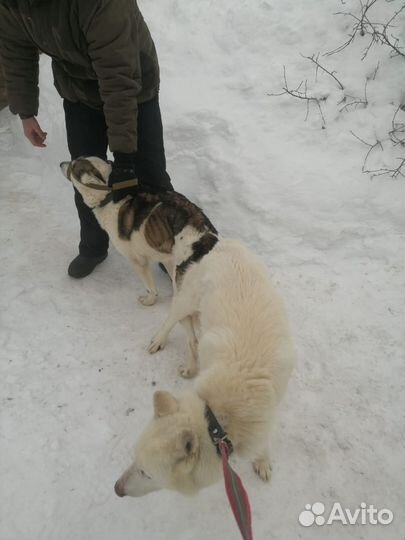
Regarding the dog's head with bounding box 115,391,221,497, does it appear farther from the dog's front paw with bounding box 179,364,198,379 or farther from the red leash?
the dog's front paw with bounding box 179,364,198,379

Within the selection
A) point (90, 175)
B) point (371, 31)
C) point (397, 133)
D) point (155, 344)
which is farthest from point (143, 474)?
point (371, 31)

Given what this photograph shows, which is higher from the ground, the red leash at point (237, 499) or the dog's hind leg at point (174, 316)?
the red leash at point (237, 499)

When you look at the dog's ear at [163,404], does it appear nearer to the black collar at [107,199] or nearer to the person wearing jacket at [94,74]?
the person wearing jacket at [94,74]

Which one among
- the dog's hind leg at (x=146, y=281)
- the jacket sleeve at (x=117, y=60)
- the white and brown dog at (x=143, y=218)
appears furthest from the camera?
the dog's hind leg at (x=146, y=281)

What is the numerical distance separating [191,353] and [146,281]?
811 mm

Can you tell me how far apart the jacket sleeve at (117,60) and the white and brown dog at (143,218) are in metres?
0.52

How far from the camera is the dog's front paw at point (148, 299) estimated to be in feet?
11.2

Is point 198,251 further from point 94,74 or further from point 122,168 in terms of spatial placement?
point 94,74

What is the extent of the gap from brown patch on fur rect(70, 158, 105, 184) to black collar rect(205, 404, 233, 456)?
2098mm

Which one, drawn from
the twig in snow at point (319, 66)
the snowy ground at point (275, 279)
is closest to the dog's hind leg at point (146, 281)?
the snowy ground at point (275, 279)

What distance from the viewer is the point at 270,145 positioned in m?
4.06

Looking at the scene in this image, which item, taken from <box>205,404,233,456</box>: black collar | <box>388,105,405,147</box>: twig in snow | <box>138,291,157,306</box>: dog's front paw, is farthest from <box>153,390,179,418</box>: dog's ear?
<box>388,105,405,147</box>: twig in snow

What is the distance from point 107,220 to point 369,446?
2541 millimetres

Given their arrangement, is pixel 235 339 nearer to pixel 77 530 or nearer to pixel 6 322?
pixel 77 530
